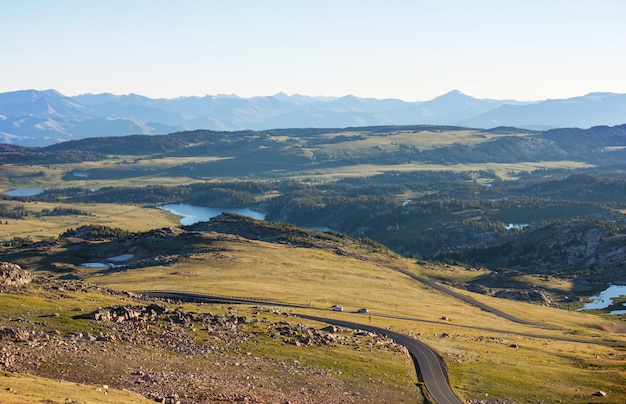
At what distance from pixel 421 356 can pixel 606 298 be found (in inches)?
4322

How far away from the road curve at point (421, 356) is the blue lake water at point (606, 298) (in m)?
85.1

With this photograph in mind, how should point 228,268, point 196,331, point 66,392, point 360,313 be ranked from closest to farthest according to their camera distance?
1. point 66,392
2. point 196,331
3. point 360,313
4. point 228,268

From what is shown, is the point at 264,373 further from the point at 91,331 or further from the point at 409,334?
the point at 409,334

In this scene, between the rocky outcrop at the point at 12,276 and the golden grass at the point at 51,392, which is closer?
the golden grass at the point at 51,392

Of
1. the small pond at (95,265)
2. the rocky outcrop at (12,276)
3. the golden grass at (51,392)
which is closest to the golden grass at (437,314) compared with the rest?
the small pond at (95,265)

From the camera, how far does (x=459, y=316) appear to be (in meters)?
120

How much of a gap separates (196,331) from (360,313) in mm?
39810

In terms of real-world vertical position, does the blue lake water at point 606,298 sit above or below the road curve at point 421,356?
below

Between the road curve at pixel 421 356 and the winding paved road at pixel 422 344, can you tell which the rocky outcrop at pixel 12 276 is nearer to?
the winding paved road at pixel 422 344

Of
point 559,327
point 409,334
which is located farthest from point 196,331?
point 559,327

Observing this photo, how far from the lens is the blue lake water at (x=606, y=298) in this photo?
16300 cm

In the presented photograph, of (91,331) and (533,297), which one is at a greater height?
(91,331)

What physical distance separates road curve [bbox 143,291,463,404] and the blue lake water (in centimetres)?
8506

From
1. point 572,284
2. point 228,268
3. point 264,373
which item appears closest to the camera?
point 264,373
